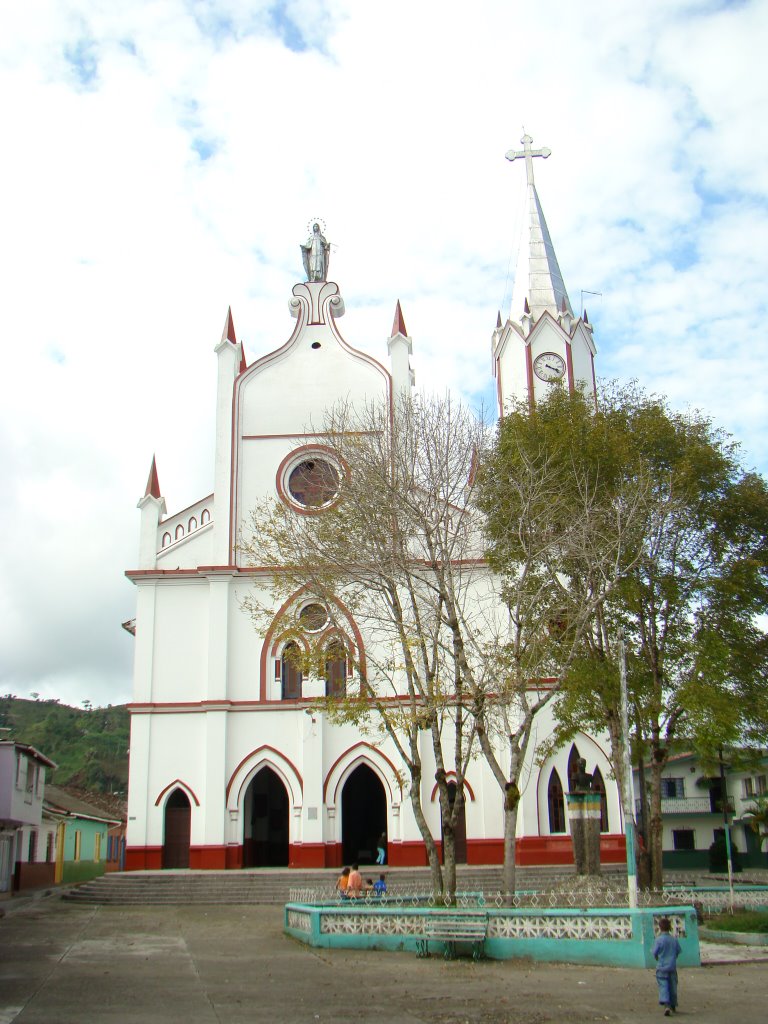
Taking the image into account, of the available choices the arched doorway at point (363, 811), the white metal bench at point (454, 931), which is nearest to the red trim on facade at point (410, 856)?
the arched doorway at point (363, 811)

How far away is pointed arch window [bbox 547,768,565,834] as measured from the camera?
2748 centimetres

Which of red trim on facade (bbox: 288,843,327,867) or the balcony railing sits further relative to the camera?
the balcony railing

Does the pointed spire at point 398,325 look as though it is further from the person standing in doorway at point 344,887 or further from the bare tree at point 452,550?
the person standing in doorway at point 344,887

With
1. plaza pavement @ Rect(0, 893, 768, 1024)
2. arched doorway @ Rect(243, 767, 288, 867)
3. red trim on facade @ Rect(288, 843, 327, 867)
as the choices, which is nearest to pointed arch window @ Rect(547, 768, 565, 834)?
red trim on facade @ Rect(288, 843, 327, 867)

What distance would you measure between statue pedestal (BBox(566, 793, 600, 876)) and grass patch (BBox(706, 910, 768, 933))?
11.0 ft

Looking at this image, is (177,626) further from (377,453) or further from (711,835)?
(711,835)

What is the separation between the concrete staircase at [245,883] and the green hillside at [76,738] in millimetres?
34556

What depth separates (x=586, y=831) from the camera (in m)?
22.3

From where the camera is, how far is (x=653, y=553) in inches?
803

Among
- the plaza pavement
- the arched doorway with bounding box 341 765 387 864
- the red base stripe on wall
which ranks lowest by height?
the plaza pavement

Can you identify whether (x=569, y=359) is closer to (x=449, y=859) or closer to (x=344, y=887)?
(x=344, y=887)

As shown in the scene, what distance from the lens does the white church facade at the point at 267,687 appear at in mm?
27703

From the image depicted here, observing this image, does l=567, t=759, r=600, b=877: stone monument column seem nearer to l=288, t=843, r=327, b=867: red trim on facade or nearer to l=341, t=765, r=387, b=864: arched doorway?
l=288, t=843, r=327, b=867: red trim on facade

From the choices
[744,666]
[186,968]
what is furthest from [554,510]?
[186,968]
